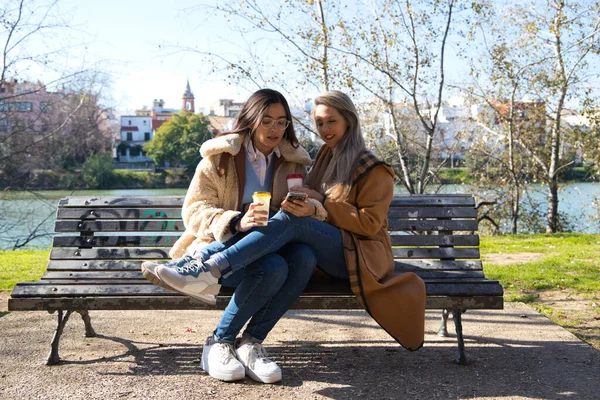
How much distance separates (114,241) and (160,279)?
92cm

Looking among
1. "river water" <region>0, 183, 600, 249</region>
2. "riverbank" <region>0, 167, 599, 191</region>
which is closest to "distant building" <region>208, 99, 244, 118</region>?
"river water" <region>0, 183, 600, 249</region>

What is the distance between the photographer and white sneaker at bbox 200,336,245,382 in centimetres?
312

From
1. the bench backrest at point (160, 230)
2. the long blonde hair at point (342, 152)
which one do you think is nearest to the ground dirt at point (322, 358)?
the bench backrest at point (160, 230)

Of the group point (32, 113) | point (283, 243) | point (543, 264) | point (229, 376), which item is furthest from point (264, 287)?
point (32, 113)

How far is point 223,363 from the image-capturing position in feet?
10.3

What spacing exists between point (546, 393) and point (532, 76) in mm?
10945

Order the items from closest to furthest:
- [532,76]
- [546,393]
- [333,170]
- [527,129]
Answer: [546,393] → [333,170] → [532,76] → [527,129]

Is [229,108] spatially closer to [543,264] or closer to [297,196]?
[543,264]

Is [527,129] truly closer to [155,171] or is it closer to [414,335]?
[414,335]

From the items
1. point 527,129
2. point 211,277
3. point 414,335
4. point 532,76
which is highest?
point 532,76

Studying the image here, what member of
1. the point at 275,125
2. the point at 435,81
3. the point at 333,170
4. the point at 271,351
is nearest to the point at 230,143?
the point at 275,125

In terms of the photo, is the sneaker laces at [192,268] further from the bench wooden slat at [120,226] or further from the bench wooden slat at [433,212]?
the bench wooden slat at [433,212]

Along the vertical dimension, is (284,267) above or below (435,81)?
below

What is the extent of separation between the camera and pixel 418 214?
397cm
